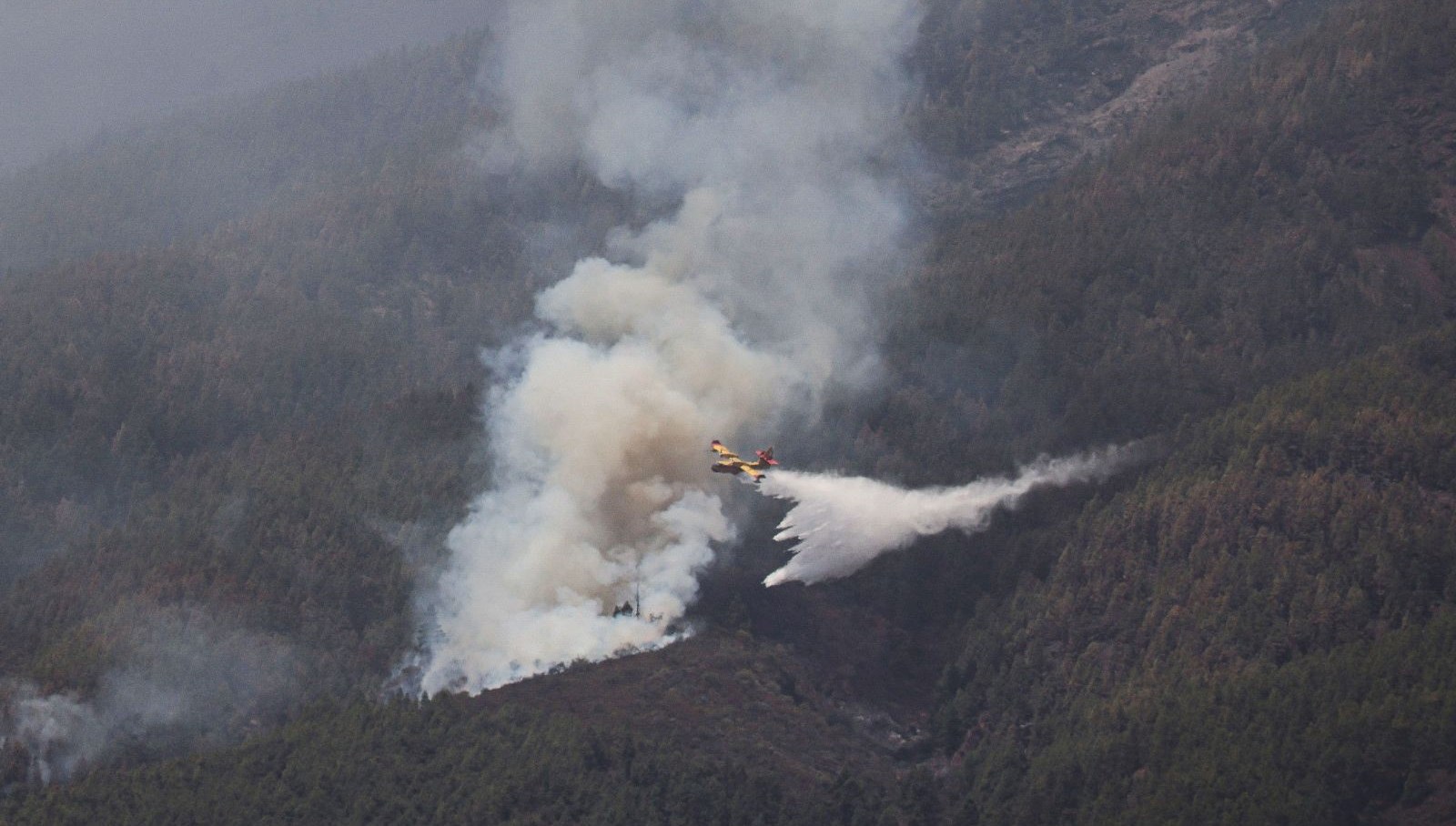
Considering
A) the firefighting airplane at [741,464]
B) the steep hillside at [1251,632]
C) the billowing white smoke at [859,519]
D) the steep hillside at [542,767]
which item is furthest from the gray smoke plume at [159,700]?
the steep hillside at [1251,632]

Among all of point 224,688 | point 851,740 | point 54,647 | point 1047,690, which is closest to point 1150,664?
point 1047,690

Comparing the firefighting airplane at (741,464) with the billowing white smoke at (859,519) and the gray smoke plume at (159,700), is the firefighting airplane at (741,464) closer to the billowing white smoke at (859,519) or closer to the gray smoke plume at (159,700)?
the billowing white smoke at (859,519)

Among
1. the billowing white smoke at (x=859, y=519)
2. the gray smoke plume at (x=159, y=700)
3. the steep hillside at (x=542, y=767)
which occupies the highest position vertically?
the billowing white smoke at (x=859, y=519)

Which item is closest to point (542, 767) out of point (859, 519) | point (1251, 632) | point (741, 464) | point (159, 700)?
point (159, 700)

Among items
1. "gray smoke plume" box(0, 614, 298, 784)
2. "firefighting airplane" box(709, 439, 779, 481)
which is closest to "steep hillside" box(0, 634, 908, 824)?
"gray smoke plume" box(0, 614, 298, 784)

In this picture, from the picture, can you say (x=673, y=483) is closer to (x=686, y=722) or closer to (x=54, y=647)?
(x=686, y=722)

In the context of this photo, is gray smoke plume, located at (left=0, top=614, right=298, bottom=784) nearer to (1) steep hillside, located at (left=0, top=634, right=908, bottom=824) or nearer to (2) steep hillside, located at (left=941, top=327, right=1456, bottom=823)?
(1) steep hillside, located at (left=0, top=634, right=908, bottom=824)

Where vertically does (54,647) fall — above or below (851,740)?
above

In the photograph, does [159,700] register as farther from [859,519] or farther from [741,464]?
[859,519]
